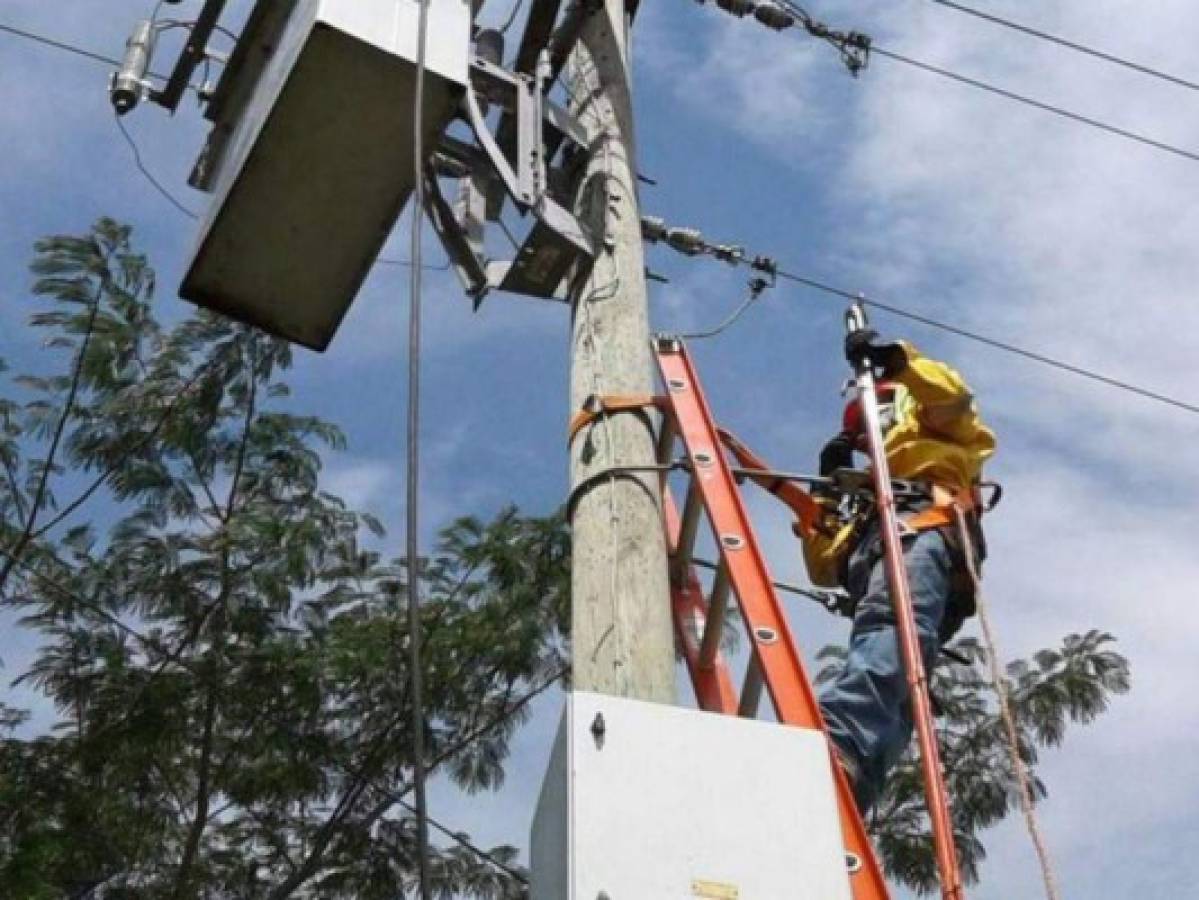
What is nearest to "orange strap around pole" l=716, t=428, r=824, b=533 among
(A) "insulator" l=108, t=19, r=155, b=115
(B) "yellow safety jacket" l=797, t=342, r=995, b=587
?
(B) "yellow safety jacket" l=797, t=342, r=995, b=587

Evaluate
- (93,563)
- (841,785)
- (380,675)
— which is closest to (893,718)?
(841,785)

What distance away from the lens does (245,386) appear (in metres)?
8.55

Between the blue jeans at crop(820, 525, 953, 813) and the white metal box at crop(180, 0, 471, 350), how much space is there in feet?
4.46

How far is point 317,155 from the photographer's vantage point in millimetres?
3914

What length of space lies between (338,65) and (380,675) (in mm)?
4603

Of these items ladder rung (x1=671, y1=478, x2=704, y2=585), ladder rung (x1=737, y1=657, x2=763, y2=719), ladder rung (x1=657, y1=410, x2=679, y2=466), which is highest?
ladder rung (x1=657, y1=410, x2=679, y2=466)

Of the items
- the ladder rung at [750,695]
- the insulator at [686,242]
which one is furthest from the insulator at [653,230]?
the ladder rung at [750,695]

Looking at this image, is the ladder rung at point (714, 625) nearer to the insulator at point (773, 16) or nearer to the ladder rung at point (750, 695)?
the ladder rung at point (750, 695)

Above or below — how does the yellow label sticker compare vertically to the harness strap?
below

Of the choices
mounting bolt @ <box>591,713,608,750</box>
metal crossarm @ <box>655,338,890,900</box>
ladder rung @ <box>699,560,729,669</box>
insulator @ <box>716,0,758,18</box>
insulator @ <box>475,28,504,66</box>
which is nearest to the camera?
mounting bolt @ <box>591,713,608,750</box>

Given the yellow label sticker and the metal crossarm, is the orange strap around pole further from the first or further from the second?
the yellow label sticker

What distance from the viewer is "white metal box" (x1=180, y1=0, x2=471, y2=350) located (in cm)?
376

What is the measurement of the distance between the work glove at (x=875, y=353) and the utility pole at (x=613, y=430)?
78cm

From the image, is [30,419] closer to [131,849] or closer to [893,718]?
[131,849]
